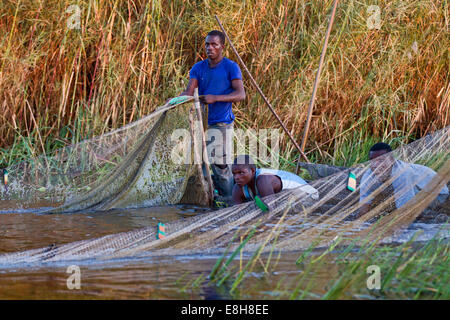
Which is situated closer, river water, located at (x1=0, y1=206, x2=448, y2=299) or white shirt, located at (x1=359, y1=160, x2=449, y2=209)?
river water, located at (x1=0, y1=206, x2=448, y2=299)

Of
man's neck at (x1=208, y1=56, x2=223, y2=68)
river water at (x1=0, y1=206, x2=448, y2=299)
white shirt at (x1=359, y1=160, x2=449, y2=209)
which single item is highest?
man's neck at (x1=208, y1=56, x2=223, y2=68)

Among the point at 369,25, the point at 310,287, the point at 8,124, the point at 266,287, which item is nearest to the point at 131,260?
the point at 266,287

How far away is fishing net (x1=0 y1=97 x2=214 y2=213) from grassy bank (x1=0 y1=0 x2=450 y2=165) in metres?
1.20

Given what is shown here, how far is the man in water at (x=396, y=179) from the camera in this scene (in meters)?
3.85

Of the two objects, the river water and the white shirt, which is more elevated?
the white shirt

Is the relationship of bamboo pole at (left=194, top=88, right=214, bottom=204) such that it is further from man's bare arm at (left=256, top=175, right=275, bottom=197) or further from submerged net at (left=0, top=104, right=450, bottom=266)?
submerged net at (left=0, top=104, right=450, bottom=266)

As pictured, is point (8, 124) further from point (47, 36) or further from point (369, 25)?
point (369, 25)

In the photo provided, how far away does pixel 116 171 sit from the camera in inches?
187

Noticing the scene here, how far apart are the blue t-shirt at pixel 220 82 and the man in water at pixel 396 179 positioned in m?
1.47

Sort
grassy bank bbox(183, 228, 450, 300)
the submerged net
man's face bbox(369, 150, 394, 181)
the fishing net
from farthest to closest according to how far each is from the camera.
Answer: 1. the fishing net
2. man's face bbox(369, 150, 394, 181)
3. the submerged net
4. grassy bank bbox(183, 228, 450, 300)

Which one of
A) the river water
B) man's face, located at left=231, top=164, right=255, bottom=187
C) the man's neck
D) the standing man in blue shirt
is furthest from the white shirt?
the man's neck

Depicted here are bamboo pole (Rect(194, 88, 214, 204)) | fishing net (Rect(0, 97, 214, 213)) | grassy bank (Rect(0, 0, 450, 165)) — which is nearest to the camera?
fishing net (Rect(0, 97, 214, 213))

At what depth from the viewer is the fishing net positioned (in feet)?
15.4

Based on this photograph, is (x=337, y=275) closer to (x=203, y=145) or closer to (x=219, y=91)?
(x=203, y=145)
